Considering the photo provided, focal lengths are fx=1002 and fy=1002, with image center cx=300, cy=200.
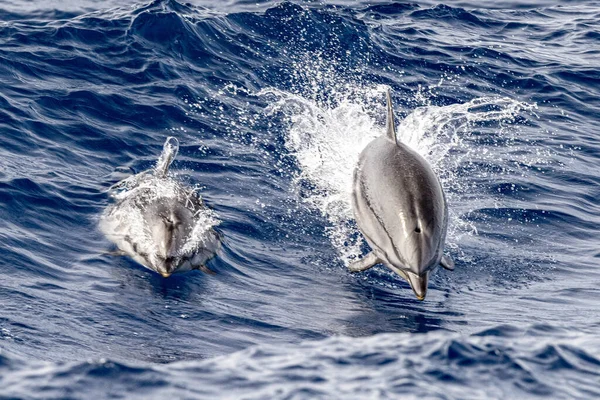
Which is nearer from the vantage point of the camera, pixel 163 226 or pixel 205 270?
pixel 163 226

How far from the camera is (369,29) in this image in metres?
21.7

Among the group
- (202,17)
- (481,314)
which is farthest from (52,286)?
(202,17)

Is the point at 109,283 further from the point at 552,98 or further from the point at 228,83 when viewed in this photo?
the point at 552,98

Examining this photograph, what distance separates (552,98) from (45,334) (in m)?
13.0

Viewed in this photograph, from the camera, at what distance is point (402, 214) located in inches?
420

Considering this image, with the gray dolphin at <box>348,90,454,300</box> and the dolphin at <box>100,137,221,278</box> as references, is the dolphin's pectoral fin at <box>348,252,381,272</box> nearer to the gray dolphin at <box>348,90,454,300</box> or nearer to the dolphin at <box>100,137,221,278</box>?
the gray dolphin at <box>348,90,454,300</box>

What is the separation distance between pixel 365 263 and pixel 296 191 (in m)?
3.56

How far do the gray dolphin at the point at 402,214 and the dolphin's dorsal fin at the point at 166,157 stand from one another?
2.94m

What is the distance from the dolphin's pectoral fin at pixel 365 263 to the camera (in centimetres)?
1165

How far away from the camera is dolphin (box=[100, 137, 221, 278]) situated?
11.8m

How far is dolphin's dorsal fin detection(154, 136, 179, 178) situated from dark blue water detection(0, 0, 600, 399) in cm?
30

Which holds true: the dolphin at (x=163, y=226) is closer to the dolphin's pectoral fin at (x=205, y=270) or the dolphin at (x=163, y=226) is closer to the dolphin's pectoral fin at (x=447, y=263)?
the dolphin's pectoral fin at (x=205, y=270)

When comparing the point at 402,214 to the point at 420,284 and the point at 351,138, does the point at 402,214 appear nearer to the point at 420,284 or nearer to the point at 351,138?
the point at 420,284

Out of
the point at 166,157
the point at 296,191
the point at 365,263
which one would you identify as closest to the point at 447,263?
the point at 365,263
